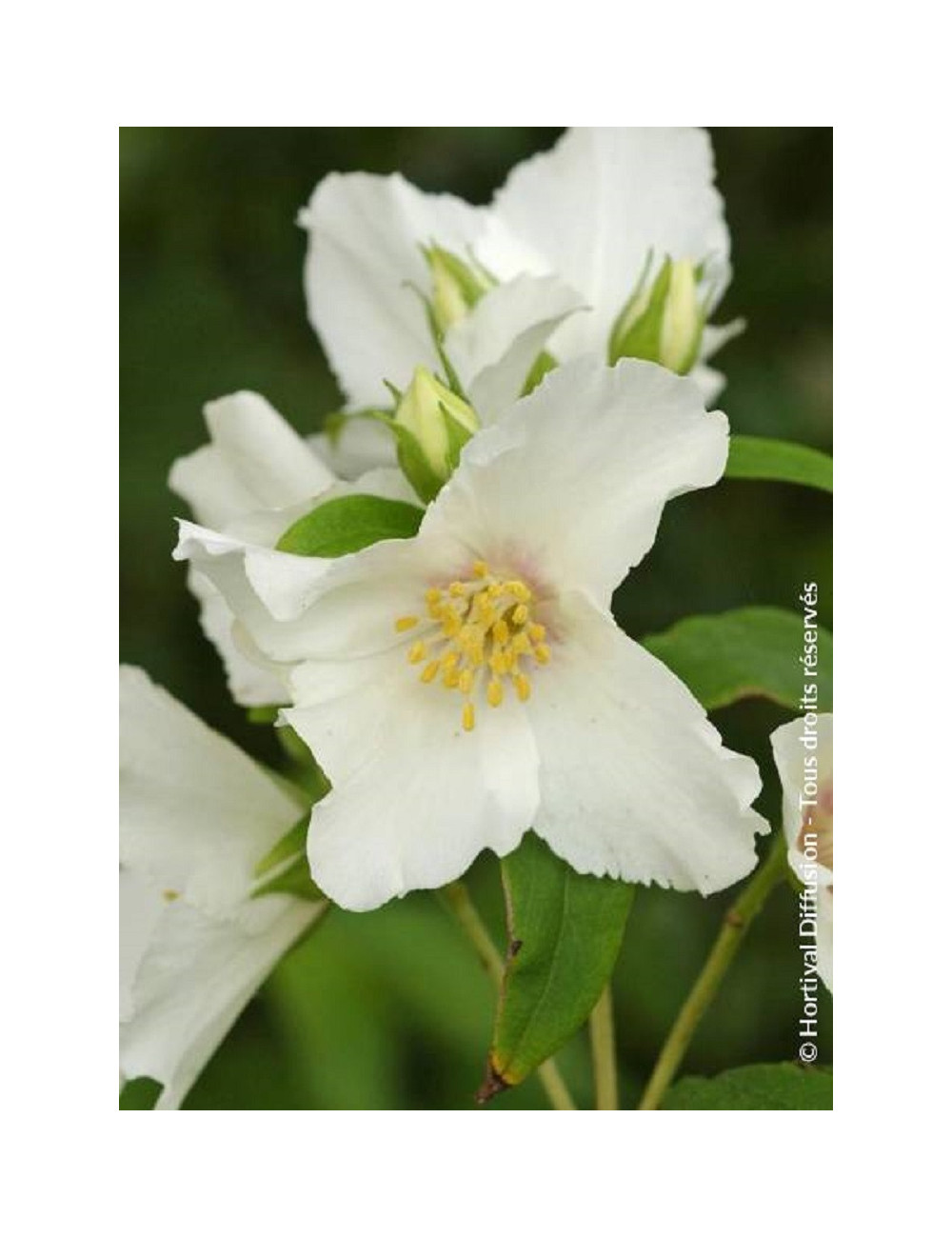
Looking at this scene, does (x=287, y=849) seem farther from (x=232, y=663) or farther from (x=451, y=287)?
(x=451, y=287)

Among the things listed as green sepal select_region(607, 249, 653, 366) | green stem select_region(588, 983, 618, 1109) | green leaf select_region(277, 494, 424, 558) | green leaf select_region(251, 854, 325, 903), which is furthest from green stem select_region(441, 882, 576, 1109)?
green sepal select_region(607, 249, 653, 366)

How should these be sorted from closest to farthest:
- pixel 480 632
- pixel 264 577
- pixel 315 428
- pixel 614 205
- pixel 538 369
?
pixel 264 577 → pixel 480 632 → pixel 538 369 → pixel 614 205 → pixel 315 428

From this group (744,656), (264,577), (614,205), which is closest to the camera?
(264,577)

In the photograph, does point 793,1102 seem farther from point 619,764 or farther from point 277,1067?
point 277,1067

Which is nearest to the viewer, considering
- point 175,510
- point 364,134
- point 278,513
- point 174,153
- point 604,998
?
point 278,513

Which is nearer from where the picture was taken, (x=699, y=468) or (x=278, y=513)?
(x=699, y=468)

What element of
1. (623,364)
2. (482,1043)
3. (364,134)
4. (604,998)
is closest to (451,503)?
(623,364)

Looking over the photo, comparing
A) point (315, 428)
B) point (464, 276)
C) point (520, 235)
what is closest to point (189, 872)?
point (464, 276)
